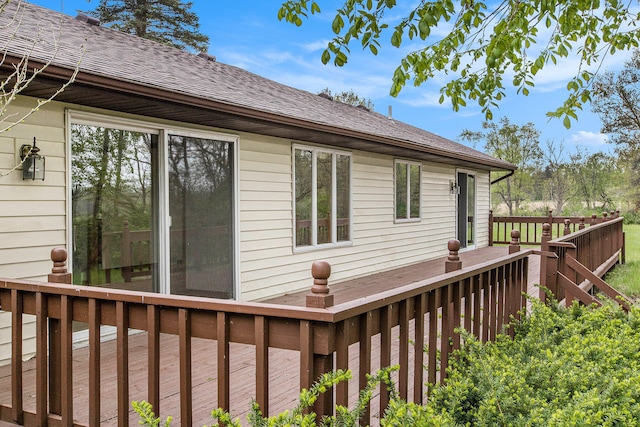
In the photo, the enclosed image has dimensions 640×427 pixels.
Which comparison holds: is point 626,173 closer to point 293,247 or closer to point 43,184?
point 293,247

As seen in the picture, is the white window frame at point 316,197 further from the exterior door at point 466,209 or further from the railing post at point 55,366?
the exterior door at point 466,209

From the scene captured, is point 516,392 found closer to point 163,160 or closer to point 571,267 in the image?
point 571,267

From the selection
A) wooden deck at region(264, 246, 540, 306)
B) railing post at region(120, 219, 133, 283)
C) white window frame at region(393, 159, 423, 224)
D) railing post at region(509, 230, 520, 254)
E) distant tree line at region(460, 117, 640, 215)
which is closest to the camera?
railing post at region(509, 230, 520, 254)

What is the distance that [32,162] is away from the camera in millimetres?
4020

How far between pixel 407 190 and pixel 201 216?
17.7 ft

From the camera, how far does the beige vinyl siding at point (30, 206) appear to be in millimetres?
3936

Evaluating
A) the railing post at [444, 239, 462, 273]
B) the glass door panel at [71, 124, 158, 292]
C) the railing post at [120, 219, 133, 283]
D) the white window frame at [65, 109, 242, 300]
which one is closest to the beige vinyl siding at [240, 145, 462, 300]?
the white window frame at [65, 109, 242, 300]

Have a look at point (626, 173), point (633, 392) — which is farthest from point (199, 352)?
point (626, 173)

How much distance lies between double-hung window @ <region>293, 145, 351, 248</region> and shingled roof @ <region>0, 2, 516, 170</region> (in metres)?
0.28

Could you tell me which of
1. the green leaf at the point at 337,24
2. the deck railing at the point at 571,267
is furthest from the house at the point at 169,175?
the deck railing at the point at 571,267

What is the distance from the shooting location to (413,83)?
19.9ft

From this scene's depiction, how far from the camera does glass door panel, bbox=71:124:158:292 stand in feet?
14.5

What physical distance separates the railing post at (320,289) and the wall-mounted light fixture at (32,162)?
3159 millimetres

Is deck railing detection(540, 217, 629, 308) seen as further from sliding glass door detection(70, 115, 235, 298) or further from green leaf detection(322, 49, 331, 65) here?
sliding glass door detection(70, 115, 235, 298)
